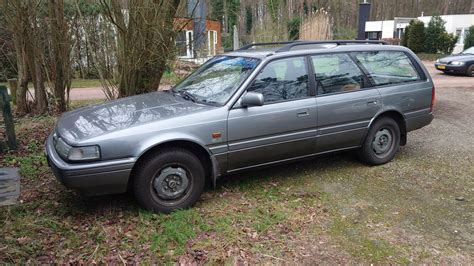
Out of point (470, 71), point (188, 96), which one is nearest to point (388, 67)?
point (188, 96)

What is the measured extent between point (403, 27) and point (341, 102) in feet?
123

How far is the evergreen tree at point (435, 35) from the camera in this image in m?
27.2

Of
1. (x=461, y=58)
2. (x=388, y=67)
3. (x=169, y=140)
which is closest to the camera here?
(x=169, y=140)

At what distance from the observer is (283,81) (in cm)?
442

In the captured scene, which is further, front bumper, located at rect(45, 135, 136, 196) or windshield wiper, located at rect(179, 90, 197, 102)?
windshield wiper, located at rect(179, 90, 197, 102)

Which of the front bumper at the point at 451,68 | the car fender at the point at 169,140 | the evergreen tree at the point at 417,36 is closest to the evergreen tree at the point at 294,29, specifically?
the front bumper at the point at 451,68

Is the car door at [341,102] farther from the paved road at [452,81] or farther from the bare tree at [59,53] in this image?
the paved road at [452,81]

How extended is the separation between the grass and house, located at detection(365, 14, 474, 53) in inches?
1163

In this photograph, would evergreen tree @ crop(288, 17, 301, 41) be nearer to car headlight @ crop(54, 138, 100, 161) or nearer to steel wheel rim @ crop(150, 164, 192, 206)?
steel wheel rim @ crop(150, 164, 192, 206)

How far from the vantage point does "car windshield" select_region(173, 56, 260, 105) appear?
4.22 metres

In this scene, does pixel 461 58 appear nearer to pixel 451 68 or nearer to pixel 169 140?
pixel 451 68

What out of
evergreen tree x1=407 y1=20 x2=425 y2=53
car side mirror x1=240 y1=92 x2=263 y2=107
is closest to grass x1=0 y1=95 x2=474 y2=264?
car side mirror x1=240 y1=92 x2=263 y2=107

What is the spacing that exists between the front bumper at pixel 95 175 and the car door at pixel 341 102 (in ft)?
7.43

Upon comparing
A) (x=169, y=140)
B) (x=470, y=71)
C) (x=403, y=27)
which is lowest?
(x=470, y=71)
